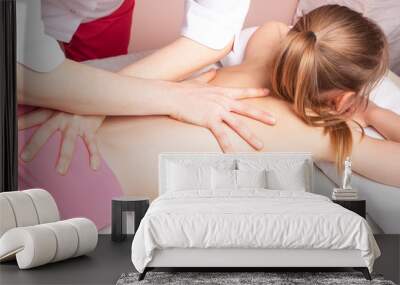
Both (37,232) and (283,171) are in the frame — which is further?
(283,171)

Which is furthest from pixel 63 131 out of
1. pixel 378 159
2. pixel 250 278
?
pixel 378 159

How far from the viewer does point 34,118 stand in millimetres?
7289

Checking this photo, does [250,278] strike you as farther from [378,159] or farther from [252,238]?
[378,159]

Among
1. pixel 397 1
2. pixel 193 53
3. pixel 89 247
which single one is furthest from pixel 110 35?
pixel 397 1

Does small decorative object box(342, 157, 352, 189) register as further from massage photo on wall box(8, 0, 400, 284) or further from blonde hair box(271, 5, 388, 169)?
blonde hair box(271, 5, 388, 169)

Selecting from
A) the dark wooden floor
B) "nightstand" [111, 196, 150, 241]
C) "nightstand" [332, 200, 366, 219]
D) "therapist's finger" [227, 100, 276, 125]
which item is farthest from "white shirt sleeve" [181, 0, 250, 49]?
the dark wooden floor

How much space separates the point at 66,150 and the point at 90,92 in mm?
704

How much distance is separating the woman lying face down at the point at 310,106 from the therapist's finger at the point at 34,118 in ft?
2.62

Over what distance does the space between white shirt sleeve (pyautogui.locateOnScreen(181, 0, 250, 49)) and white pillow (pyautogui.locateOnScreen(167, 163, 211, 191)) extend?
1.42 m

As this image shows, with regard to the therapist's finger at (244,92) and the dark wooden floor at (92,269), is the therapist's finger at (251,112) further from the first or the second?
the dark wooden floor at (92,269)

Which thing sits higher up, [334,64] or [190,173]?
[334,64]

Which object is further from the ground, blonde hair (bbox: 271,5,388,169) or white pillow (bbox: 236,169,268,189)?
blonde hair (bbox: 271,5,388,169)

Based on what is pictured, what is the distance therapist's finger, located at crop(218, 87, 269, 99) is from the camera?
23.4 feet

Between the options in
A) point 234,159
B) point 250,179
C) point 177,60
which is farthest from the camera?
point 177,60
